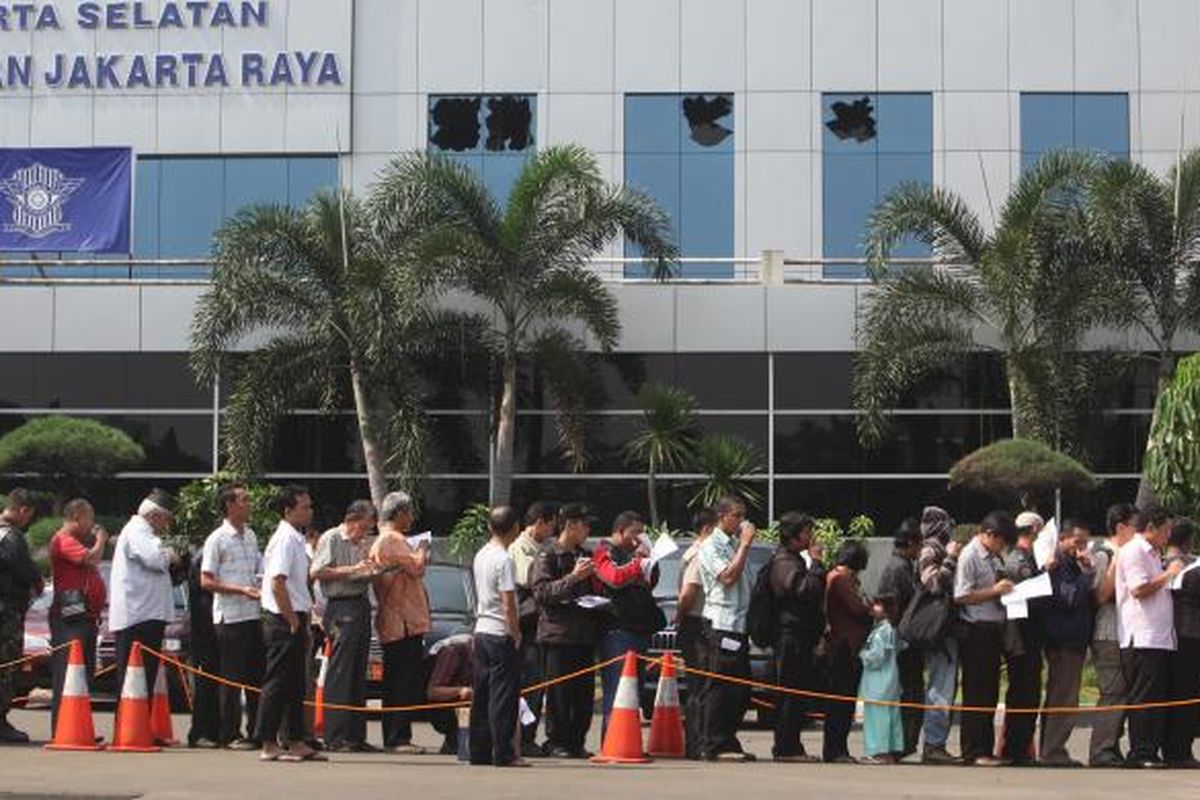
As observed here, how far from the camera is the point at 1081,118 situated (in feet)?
125

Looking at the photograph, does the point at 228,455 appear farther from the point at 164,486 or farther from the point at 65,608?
the point at 65,608

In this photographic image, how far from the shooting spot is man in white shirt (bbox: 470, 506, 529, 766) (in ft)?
49.0

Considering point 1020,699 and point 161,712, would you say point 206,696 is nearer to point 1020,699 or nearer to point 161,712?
point 161,712

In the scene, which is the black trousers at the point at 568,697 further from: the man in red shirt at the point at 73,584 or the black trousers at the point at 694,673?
the man in red shirt at the point at 73,584

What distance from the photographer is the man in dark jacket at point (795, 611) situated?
1611cm

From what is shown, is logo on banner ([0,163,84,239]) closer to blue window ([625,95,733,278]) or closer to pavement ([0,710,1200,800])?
blue window ([625,95,733,278])

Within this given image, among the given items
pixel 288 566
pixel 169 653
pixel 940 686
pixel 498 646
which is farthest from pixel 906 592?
pixel 169 653

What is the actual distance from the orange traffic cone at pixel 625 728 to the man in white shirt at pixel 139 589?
351cm

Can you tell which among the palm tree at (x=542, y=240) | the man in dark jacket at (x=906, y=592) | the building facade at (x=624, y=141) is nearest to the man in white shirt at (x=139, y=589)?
the man in dark jacket at (x=906, y=592)

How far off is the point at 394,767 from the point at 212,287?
1882 cm

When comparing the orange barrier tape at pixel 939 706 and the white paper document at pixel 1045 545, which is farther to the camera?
the white paper document at pixel 1045 545

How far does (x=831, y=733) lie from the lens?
54.4ft

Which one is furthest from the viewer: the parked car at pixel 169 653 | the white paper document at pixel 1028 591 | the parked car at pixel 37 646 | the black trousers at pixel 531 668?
the parked car at pixel 169 653

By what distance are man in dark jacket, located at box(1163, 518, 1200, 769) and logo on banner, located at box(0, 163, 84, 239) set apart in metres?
23.8
